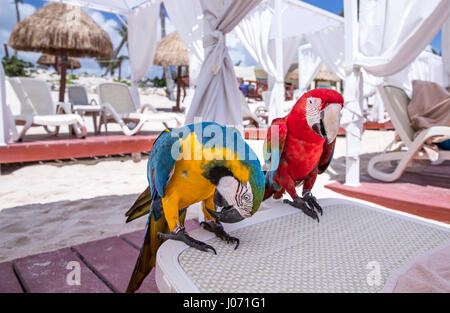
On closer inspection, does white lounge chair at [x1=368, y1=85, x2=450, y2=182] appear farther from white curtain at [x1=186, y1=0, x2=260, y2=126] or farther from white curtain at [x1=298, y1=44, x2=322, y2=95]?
white curtain at [x1=298, y1=44, x2=322, y2=95]

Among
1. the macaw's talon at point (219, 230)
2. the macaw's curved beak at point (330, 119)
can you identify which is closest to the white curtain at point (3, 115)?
the macaw's talon at point (219, 230)

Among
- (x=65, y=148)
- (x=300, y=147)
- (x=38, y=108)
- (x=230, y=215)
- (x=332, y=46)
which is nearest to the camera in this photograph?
(x=230, y=215)

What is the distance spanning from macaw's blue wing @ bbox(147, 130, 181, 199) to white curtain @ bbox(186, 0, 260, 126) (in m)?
1.27

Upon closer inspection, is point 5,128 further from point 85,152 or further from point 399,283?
point 399,283

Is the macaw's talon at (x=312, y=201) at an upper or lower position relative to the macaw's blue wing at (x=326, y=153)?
lower

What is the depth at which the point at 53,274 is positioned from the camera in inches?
52.2

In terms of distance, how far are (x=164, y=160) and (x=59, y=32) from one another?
22.2 feet

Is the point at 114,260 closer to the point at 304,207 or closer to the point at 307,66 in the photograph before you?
the point at 304,207

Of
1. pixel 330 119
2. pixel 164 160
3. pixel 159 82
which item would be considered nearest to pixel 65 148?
pixel 164 160

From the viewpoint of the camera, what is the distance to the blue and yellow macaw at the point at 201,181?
77 centimetres

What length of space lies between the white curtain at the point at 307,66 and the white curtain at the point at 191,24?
733 centimetres

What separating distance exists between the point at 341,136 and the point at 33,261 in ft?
25.8

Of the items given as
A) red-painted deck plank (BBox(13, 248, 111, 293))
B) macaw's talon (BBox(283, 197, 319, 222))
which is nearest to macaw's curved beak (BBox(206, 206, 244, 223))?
macaw's talon (BBox(283, 197, 319, 222))

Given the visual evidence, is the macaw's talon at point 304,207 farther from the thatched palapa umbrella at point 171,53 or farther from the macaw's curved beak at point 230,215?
the thatched palapa umbrella at point 171,53
